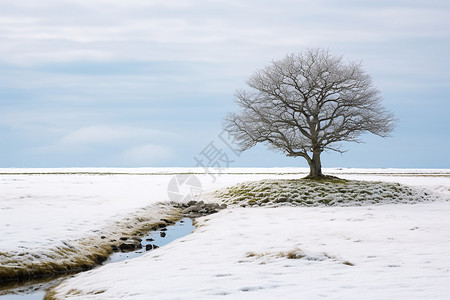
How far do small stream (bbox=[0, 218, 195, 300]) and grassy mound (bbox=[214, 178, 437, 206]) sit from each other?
6.18 metres

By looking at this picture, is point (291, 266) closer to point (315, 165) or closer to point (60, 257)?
point (60, 257)

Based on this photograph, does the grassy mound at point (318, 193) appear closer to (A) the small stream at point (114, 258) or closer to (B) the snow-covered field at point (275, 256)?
(B) the snow-covered field at point (275, 256)

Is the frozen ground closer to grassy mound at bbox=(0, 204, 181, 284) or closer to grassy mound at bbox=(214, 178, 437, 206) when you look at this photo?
grassy mound at bbox=(0, 204, 181, 284)

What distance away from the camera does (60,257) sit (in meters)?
14.9

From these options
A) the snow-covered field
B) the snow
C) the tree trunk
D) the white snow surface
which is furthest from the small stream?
the tree trunk

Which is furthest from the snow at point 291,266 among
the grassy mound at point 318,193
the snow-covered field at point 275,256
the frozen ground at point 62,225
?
the grassy mound at point 318,193

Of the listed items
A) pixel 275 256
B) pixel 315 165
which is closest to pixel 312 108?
pixel 315 165

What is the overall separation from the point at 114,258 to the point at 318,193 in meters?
17.0

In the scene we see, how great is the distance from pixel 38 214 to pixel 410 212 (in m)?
19.5

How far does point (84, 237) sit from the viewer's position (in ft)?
57.7

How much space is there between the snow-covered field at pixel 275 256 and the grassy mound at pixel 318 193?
463 centimetres

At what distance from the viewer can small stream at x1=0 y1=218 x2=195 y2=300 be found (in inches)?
462

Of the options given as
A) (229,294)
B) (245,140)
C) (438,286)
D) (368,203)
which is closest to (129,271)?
Result: (229,294)

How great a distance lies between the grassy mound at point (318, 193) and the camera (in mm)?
28172
